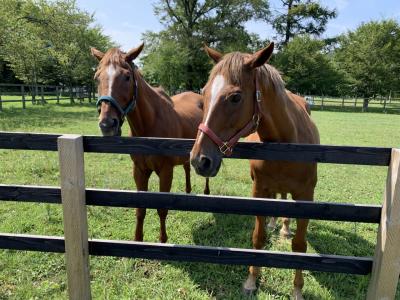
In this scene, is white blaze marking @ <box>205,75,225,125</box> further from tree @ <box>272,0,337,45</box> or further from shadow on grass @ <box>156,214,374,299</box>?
tree @ <box>272,0,337,45</box>

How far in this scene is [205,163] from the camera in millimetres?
2105

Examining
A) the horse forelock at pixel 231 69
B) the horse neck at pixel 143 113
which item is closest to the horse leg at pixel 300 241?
the horse forelock at pixel 231 69

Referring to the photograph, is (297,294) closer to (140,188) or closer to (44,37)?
(140,188)

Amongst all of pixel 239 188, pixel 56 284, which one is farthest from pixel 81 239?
pixel 239 188

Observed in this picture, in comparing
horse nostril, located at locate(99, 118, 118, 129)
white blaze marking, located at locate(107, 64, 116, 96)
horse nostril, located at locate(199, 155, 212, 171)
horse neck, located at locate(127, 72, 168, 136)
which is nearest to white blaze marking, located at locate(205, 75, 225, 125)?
horse nostril, located at locate(199, 155, 212, 171)

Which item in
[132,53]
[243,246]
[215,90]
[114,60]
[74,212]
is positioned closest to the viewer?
[215,90]

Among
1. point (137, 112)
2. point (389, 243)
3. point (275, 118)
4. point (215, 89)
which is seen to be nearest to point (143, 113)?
point (137, 112)

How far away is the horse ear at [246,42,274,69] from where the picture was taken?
7.29 feet

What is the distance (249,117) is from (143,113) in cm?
200

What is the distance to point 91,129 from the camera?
12688 millimetres

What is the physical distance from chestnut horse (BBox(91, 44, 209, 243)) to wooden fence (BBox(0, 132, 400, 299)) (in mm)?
1021

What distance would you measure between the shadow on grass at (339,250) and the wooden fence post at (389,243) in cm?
117

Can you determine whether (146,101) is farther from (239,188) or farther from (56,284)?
(239,188)

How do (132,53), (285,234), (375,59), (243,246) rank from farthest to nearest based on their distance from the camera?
(375,59) → (285,234) → (243,246) → (132,53)
